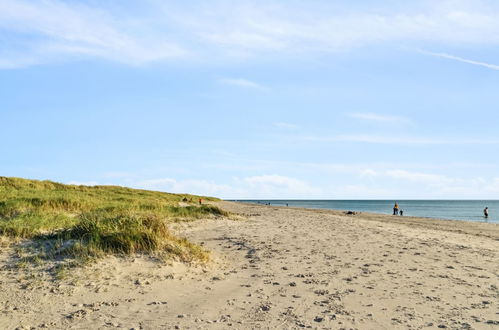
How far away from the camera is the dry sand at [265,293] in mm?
6512

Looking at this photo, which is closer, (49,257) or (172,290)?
(172,290)

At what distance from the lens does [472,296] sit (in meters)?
7.79

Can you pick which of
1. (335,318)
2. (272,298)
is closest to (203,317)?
(272,298)

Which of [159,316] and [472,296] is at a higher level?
[472,296]

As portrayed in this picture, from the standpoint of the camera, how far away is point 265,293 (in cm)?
792

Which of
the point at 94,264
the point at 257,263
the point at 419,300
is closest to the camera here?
the point at 419,300

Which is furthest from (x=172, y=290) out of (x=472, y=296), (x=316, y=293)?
(x=472, y=296)

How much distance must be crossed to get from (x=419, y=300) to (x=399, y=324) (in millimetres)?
1391

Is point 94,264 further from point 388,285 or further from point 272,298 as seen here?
point 388,285

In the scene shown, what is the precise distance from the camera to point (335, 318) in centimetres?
658

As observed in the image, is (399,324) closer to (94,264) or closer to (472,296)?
(472,296)

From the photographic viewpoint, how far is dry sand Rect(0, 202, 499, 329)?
21.4 feet

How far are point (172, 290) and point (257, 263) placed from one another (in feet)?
9.90

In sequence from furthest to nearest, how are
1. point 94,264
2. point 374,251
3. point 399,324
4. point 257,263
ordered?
point 374,251 → point 257,263 → point 94,264 → point 399,324
